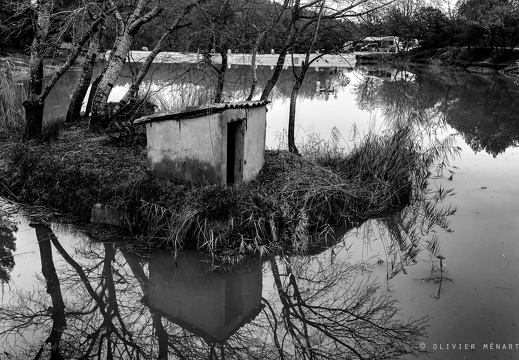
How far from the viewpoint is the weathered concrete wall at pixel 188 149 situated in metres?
6.52

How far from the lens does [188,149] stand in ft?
22.1

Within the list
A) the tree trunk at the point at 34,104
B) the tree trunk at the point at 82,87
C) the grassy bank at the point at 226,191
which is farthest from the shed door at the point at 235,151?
the tree trunk at the point at 82,87

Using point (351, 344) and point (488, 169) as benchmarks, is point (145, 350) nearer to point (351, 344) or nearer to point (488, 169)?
point (351, 344)

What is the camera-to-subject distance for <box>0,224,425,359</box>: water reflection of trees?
179 inches

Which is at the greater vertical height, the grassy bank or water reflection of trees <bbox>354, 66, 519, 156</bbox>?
water reflection of trees <bbox>354, 66, 519, 156</bbox>

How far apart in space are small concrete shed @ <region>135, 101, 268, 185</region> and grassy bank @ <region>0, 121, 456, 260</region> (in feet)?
0.69

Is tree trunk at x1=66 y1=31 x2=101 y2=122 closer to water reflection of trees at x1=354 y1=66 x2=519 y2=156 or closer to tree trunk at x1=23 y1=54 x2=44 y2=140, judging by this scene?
tree trunk at x1=23 y1=54 x2=44 y2=140

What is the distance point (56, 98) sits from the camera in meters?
18.3

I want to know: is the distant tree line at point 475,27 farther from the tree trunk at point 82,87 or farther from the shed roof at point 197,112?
the shed roof at point 197,112

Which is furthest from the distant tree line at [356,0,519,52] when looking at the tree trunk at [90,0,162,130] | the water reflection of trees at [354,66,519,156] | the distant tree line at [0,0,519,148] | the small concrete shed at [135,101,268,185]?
the small concrete shed at [135,101,268,185]

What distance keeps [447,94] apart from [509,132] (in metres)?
9.17

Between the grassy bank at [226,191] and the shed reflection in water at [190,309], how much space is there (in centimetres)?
39

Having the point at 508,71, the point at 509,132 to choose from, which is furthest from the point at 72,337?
the point at 508,71

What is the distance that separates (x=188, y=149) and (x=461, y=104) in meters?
16.8
